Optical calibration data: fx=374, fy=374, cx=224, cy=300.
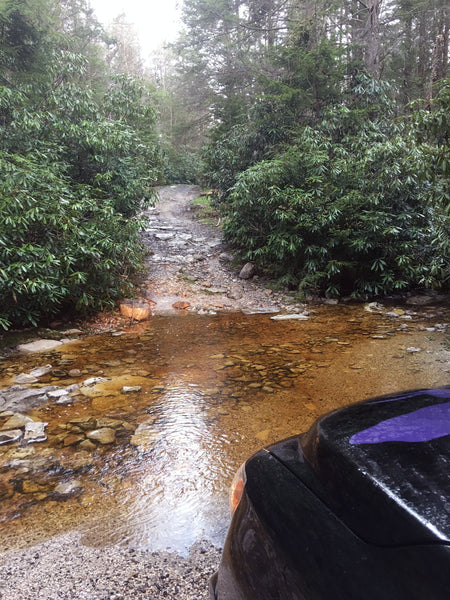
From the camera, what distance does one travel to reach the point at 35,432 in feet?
9.35

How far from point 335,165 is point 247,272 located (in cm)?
300

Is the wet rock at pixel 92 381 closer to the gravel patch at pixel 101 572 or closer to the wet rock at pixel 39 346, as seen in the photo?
the wet rock at pixel 39 346

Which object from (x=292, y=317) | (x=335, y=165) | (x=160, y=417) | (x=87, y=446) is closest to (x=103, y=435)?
(x=87, y=446)

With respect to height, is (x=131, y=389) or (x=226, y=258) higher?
(x=226, y=258)

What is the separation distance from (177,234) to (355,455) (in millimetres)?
11564

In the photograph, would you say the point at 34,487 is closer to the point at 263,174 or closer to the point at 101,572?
the point at 101,572

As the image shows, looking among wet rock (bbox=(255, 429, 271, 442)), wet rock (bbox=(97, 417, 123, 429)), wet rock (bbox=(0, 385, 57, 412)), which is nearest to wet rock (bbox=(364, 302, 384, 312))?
wet rock (bbox=(255, 429, 271, 442))

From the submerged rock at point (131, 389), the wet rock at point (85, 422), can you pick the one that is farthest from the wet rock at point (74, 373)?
the wet rock at point (85, 422)

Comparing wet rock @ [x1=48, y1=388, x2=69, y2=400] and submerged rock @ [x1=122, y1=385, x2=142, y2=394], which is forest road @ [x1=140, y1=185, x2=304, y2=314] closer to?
submerged rock @ [x1=122, y1=385, x2=142, y2=394]

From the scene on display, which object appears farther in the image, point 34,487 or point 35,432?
point 35,432

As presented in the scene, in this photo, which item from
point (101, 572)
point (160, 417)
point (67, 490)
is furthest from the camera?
point (160, 417)

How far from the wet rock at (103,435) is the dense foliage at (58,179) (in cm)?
238

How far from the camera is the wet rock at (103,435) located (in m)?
2.77

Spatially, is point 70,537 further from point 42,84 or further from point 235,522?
point 42,84
